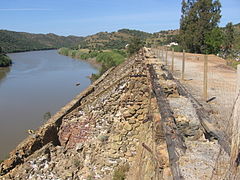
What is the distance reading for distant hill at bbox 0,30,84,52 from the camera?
384ft

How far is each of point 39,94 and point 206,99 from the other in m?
22.0

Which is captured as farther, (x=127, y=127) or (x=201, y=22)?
(x=201, y=22)

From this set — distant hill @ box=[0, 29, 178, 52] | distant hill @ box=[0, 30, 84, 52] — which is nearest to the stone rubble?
distant hill @ box=[0, 29, 178, 52]

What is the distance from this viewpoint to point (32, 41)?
5773 inches

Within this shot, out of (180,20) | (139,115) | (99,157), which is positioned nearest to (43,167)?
(99,157)

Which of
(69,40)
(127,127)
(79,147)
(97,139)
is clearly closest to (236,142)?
(127,127)

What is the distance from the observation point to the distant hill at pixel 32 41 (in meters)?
117

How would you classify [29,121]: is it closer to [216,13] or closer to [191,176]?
[191,176]

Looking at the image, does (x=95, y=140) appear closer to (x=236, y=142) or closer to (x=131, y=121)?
(x=131, y=121)

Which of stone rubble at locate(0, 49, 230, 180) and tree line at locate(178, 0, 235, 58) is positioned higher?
tree line at locate(178, 0, 235, 58)

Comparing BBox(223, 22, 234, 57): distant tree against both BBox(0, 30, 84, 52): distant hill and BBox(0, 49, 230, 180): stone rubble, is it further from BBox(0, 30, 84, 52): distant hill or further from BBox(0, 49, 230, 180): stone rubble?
BBox(0, 30, 84, 52): distant hill

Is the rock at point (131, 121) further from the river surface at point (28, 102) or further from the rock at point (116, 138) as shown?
the river surface at point (28, 102)

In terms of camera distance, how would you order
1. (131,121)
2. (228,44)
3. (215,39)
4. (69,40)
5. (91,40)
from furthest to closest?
(69,40)
(91,40)
(215,39)
(228,44)
(131,121)

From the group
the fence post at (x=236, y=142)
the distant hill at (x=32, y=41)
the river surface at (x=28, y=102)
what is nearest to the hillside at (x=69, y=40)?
the distant hill at (x=32, y=41)
